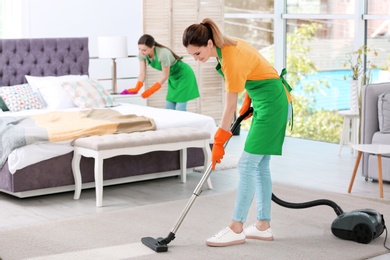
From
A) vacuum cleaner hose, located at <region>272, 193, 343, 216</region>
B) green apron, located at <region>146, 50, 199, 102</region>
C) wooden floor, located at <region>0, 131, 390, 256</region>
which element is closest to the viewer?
vacuum cleaner hose, located at <region>272, 193, 343, 216</region>

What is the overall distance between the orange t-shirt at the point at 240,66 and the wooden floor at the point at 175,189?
165 centimetres

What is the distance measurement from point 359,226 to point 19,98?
353cm

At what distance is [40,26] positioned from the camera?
7.94 meters

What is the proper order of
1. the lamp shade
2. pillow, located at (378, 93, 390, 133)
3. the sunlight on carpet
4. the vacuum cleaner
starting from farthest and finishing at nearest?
the lamp shade, pillow, located at (378, 93, 390, 133), the vacuum cleaner, the sunlight on carpet

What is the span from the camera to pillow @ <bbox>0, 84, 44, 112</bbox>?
6.80 m

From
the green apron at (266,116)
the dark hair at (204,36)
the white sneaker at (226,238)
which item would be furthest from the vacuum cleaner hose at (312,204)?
the dark hair at (204,36)

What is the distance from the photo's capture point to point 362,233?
4.43 meters

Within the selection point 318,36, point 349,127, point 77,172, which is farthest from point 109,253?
point 318,36

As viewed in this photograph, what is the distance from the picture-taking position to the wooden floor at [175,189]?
17.4 ft

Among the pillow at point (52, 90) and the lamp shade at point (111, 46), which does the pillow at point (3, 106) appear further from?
the lamp shade at point (111, 46)

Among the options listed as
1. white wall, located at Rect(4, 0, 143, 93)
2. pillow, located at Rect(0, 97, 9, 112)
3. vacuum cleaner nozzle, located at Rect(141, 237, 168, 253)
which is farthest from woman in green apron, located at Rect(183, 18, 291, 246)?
white wall, located at Rect(4, 0, 143, 93)

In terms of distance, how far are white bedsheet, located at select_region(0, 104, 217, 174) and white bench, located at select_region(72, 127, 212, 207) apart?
140mm

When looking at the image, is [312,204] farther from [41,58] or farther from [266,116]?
[41,58]

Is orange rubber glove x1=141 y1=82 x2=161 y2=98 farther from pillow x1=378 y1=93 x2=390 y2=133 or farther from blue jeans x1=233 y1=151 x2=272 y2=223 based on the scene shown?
blue jeans x1=233 y1=151 x2=272 y2=223
